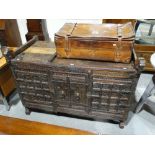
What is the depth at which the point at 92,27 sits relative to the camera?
5.11ft

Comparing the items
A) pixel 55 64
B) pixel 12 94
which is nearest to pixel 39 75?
pixel 55 64

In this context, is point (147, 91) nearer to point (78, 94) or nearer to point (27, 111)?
point (78, 94)

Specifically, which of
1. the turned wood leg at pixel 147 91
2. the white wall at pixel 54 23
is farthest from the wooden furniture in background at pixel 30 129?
the white wall at pixel 54 23

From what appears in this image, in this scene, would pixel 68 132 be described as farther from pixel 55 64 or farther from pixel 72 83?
pixel 55 64

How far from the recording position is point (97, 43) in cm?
140

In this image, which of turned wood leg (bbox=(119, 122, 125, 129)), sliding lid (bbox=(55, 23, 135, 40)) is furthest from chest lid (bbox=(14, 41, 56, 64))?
turned wood leg (bbox=(119, 122, 125, 129))

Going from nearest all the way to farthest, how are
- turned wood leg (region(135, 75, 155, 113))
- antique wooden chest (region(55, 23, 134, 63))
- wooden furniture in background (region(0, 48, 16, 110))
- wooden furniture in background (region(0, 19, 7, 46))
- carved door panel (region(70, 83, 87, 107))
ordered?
antique wooden chest (region(55, 23, 134, 63)) → carved door panel (region(70, 83, 87, 107)) → turned wood leg (region(135, 75, 155, 113)) → wooden furniture in background (region(0, 48, 16, 110)) → wooden furniture in background (region(0, 19, 7, 46))

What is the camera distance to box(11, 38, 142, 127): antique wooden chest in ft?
4.68

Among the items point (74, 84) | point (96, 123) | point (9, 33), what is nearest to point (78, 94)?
point (74, 84)

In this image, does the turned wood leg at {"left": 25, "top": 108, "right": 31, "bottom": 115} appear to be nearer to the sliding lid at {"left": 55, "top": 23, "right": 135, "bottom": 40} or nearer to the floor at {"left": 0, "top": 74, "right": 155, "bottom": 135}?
the floor at {"left": 0, "top": 74, "right": 155, "bottom": 135}

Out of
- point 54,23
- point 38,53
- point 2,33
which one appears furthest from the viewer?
point 54,23

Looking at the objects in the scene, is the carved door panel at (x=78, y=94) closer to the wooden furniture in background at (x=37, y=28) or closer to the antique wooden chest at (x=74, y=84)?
the antique wooden chest at (x=74, y=84)

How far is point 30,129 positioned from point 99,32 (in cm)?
107

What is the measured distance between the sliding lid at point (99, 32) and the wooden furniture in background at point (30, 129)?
2.70ft
